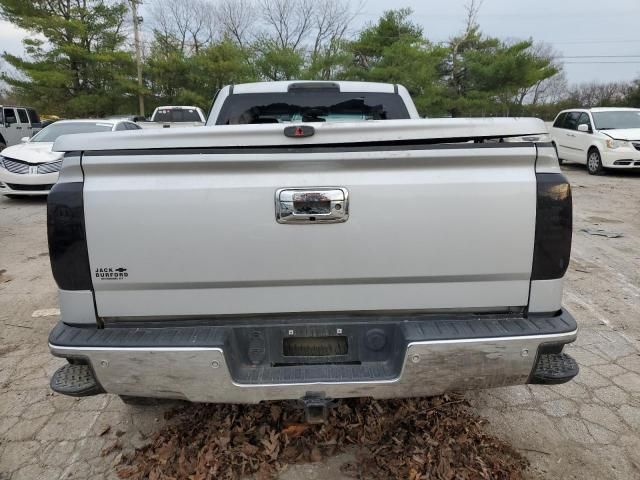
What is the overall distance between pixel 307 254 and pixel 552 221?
1051mm

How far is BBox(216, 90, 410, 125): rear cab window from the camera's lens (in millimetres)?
3984

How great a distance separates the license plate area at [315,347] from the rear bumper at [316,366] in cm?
6

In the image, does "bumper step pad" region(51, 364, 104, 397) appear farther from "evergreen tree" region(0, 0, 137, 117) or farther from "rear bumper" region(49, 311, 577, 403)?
"evergreen tree" region(0, 0, 137, 117)

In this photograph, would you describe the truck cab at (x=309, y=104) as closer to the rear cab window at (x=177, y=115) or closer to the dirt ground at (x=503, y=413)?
the dirt ground at (x=503, y=413)

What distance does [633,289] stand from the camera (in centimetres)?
493

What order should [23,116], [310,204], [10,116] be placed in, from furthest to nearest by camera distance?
1. [23,116]
2. [10,116]
3. [310,204]

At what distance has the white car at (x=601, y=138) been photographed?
1223 cm

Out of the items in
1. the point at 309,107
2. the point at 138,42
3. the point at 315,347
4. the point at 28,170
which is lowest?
the point at 28,170

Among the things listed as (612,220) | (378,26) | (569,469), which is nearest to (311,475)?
(569,469)

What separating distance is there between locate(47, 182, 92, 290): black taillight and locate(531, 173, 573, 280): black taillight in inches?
75.6

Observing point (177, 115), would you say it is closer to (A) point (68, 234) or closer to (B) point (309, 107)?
(B) point (309, 107)

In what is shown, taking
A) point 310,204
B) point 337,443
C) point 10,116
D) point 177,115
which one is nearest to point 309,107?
point 310,204

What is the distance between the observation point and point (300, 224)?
1.99 m

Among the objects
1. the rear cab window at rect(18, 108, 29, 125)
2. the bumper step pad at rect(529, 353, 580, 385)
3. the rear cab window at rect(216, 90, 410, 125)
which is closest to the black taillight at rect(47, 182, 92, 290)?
the bumper step pad at rect(529, 353, 580, 385)
